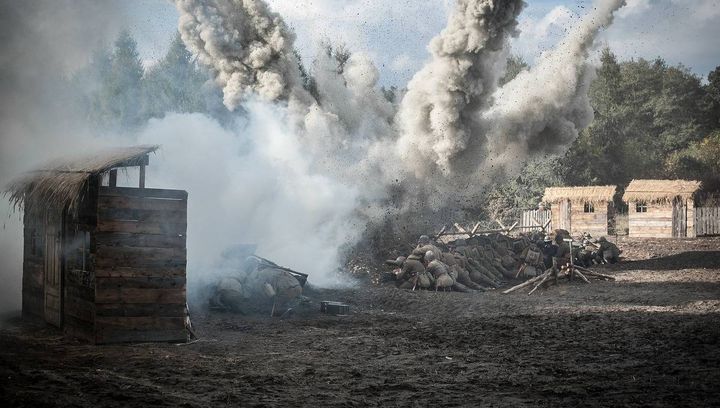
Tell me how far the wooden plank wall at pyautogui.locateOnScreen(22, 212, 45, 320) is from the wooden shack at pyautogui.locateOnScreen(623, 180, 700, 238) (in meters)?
34.0

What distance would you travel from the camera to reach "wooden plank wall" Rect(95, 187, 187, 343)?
11234 mm

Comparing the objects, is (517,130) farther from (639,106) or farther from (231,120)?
(639,106)

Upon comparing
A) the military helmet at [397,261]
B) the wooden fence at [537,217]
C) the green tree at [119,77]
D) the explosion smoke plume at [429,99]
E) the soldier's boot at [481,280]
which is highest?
the green tree at [119,77]

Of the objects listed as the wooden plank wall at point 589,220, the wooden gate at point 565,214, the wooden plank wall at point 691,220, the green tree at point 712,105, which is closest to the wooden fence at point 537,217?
the wooden gate at point 565,214

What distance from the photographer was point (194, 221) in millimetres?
19453

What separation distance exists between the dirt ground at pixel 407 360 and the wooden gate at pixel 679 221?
939 inches

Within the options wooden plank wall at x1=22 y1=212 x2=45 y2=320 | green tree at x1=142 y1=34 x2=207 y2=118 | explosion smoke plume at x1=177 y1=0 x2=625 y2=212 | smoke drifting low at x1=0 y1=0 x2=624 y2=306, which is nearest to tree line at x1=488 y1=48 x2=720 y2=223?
smoke drifting low at x1=0 y1=0 x2=624 y2=306

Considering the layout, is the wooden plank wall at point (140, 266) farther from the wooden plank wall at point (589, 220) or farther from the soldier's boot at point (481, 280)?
the wooden plank wall at point (589, 220)

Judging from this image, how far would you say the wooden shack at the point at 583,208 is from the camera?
40312 mm

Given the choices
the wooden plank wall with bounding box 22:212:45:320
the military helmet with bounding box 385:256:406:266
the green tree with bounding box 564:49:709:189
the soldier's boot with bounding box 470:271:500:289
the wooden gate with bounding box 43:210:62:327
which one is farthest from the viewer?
the green tree with bounding box 564:49:709:189

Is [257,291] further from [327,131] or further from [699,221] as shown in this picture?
[699,221]

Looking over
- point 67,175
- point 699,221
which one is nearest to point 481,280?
point 67,175

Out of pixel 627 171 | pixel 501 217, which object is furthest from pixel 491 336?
pixel 627 171

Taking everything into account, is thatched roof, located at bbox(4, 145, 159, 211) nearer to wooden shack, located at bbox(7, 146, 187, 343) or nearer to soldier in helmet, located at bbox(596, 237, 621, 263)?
wooden shack, located at bbox(7, 146, 187, 343)
